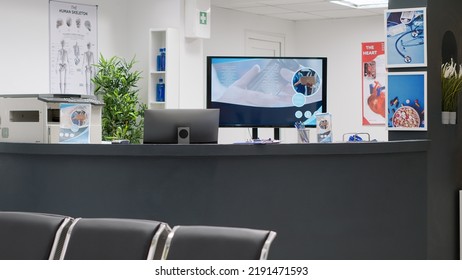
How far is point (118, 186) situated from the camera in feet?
14.6

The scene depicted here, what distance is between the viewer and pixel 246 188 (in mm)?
4367

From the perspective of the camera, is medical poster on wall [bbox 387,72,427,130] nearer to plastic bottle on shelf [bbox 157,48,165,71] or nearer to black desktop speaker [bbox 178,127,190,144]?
black desktop speaker [bbox 178,127,190,144]

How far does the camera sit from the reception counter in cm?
436

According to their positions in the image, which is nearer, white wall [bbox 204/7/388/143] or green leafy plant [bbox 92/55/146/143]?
green leafy plant [bbox 92/55/146/143]

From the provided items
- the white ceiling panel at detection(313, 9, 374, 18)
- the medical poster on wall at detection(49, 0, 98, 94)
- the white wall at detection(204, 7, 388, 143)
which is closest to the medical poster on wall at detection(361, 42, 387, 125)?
the white wall at detection(204, 7, 388, 143)

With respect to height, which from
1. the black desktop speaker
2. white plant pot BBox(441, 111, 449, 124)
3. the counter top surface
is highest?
white plant pot BBox(441, 111, 449, 124)

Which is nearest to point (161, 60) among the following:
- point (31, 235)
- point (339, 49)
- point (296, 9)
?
point (296, 9)

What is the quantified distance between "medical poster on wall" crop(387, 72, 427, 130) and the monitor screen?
609 millimetres

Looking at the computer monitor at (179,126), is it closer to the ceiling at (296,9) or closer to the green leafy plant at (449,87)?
the green leafy plant at (449,87)

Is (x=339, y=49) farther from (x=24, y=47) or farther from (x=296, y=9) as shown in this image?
(x=24, y=47)

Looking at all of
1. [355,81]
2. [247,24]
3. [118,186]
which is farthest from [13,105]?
[355,81]

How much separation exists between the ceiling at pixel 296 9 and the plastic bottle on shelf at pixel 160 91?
1.45 meters

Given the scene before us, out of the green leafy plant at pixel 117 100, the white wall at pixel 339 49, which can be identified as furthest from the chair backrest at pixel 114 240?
the white wall at pixel 339 49
